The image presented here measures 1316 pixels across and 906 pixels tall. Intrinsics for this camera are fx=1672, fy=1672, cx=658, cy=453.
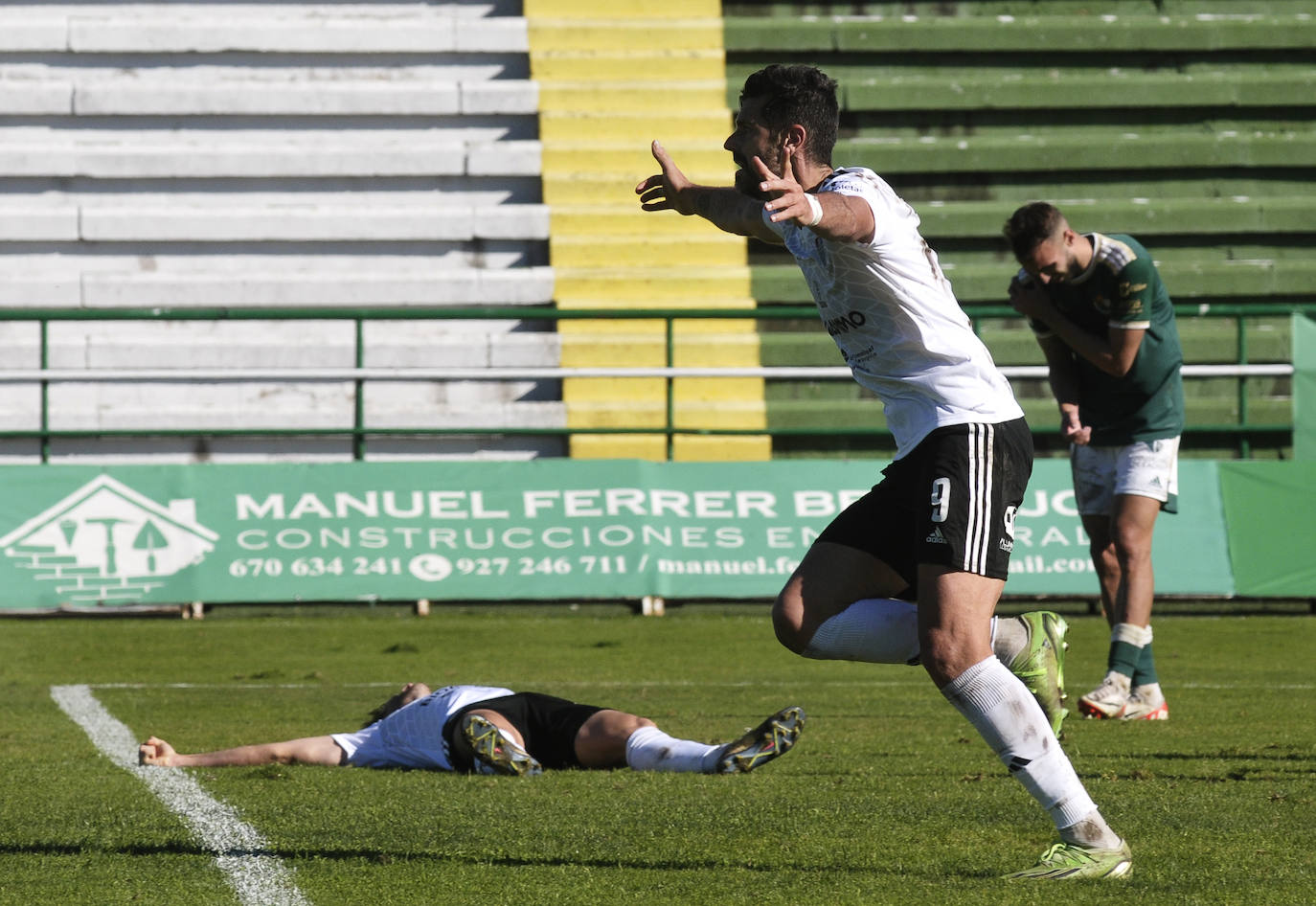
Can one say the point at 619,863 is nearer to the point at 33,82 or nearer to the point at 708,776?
the point at 708,776

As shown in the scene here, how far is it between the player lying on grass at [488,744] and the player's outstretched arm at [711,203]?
1.73 meters

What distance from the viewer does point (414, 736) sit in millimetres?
5594

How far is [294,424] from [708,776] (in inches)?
365

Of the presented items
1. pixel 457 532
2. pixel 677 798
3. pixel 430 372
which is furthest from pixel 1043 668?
pixel 430 372

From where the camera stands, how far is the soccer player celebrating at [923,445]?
3.69 m

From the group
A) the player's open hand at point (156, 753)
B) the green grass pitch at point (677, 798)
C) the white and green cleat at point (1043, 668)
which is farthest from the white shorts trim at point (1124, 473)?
the player's open hand at point (156, 753)

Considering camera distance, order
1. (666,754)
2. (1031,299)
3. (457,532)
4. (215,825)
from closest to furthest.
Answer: (215,825)
(666,754)
(1031,299)
(457,532)

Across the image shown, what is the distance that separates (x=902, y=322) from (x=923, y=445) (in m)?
0.30

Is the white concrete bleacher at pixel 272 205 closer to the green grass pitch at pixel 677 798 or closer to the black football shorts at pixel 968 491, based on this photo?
the green grass pitch at pixel 677 798

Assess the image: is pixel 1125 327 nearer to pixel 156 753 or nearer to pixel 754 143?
pixel 754 143

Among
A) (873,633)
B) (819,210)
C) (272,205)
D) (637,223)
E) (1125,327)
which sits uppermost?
(272,205)

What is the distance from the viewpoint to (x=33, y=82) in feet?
49.2

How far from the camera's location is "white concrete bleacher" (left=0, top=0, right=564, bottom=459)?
46.2 feet

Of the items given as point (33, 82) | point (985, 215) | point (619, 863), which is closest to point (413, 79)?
point (33, 82)
